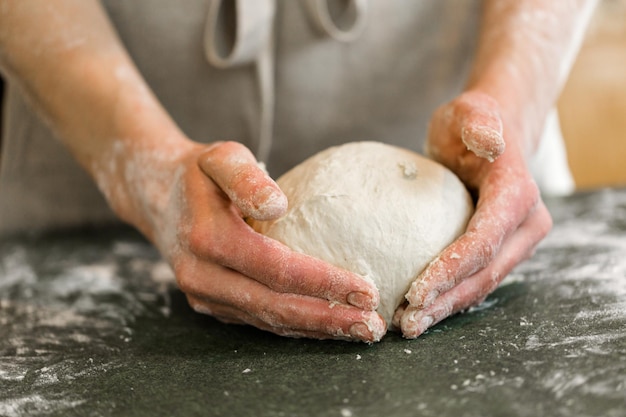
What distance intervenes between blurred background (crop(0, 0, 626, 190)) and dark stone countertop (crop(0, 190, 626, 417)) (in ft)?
A: 6.89

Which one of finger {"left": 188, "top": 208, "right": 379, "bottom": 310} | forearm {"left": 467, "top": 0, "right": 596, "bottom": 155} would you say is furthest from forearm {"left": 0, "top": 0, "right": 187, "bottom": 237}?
forearm {"left": 467, "top": 0, "right": 596, "bottom": 155}

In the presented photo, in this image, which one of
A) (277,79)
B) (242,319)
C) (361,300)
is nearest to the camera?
(361,300)

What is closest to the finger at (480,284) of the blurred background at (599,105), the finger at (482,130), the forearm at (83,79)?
the finger at (482,130)

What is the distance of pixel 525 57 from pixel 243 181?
63 cm

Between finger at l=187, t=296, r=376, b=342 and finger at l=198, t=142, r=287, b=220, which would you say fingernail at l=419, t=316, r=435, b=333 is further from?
finger at l=198, t=142, r=287, b=220

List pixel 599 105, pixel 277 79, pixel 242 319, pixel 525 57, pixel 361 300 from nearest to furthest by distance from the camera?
pixel 361 300 → pixel 242 319 → pixel 525 57 → pixel 277 79 → pixel 599 105

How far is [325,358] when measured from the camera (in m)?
0.85

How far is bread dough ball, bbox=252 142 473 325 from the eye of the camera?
36.3 inches

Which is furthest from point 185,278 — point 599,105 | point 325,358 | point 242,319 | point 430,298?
point 599,105

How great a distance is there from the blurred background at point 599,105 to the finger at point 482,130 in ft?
7.62

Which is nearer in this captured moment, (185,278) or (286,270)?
(286,270)

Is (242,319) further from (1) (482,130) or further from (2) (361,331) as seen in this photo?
(1) (482,130)

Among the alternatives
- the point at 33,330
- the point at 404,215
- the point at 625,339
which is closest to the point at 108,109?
the point at 33,330

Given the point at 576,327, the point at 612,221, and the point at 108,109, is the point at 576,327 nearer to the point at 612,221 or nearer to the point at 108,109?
the point at 612,221
